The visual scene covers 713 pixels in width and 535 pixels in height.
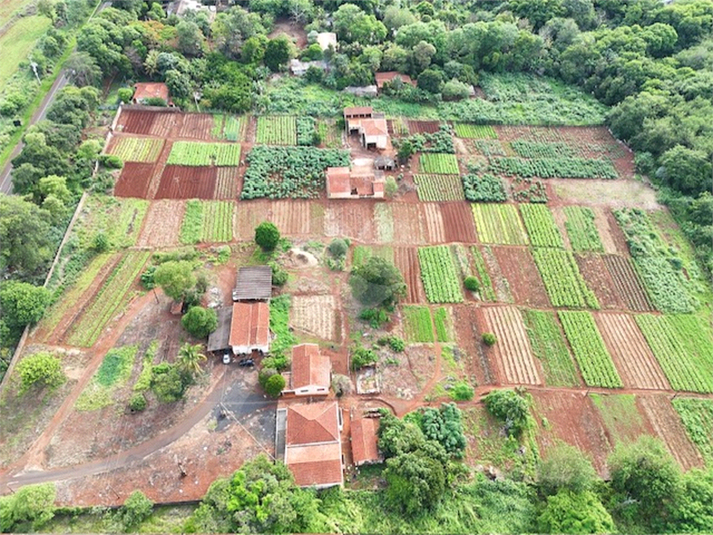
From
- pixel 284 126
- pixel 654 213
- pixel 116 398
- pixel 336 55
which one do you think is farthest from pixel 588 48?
pixel 116 398

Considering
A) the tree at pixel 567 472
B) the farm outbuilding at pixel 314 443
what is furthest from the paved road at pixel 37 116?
the tree at pixel 567 472

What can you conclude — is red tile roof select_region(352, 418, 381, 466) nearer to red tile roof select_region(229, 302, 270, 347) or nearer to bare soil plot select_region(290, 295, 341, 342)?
bare soil plot select_region(290, 295, 341, 342)

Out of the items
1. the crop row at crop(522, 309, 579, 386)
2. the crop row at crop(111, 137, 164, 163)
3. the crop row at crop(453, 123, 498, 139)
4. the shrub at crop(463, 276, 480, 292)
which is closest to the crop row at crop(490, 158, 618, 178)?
the crop row at crop(453, 123, 498, 139)

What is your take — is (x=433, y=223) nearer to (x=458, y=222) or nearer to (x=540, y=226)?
(x=458, y=222)

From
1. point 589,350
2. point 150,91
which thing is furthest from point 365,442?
point 150,91

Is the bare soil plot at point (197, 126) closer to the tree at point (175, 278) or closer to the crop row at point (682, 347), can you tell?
the tree at point (175, 278)

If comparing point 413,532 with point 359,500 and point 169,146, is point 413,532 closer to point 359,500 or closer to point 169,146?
point 359,500
